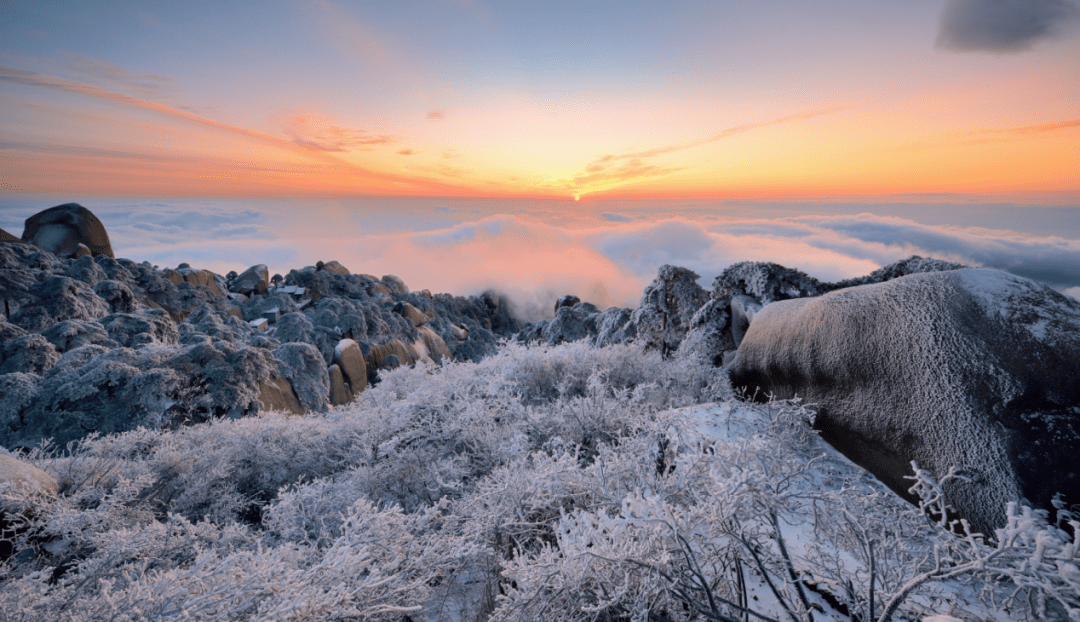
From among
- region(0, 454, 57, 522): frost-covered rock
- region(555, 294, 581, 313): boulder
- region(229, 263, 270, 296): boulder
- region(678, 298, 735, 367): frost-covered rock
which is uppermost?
region(678, 298, 735, 367): frost-covered rock

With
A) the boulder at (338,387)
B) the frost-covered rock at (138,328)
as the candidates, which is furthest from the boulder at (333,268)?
the frost-covered rock at (138,328)

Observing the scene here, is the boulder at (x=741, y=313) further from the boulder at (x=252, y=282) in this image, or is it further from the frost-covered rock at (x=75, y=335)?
the boulder at (x=252, y=282)

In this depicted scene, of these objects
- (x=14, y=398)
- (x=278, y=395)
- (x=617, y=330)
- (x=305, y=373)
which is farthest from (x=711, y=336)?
(x=14, y=398)

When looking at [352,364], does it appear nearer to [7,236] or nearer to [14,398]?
[14,398]

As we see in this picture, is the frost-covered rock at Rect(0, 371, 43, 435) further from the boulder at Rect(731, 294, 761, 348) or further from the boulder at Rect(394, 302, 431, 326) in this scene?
the boulder at Rect(394, 302, 431, 326)

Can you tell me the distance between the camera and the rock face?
293 cm

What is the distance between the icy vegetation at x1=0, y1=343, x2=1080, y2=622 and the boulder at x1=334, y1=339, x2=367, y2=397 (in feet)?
49.8

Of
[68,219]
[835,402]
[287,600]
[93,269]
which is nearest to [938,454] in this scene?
[835,402]

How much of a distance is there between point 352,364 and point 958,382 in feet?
72.0

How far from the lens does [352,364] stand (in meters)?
21.0

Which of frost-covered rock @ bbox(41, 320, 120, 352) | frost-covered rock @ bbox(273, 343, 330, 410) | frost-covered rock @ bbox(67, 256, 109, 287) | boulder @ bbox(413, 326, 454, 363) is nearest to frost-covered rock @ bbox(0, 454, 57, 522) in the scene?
frost-covered rock @ bbox(273, 343, 330, 410)

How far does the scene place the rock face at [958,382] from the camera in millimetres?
2930

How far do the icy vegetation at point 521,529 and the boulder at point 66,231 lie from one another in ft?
88.5

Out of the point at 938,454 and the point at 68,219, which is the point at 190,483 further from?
the point at 68,219
